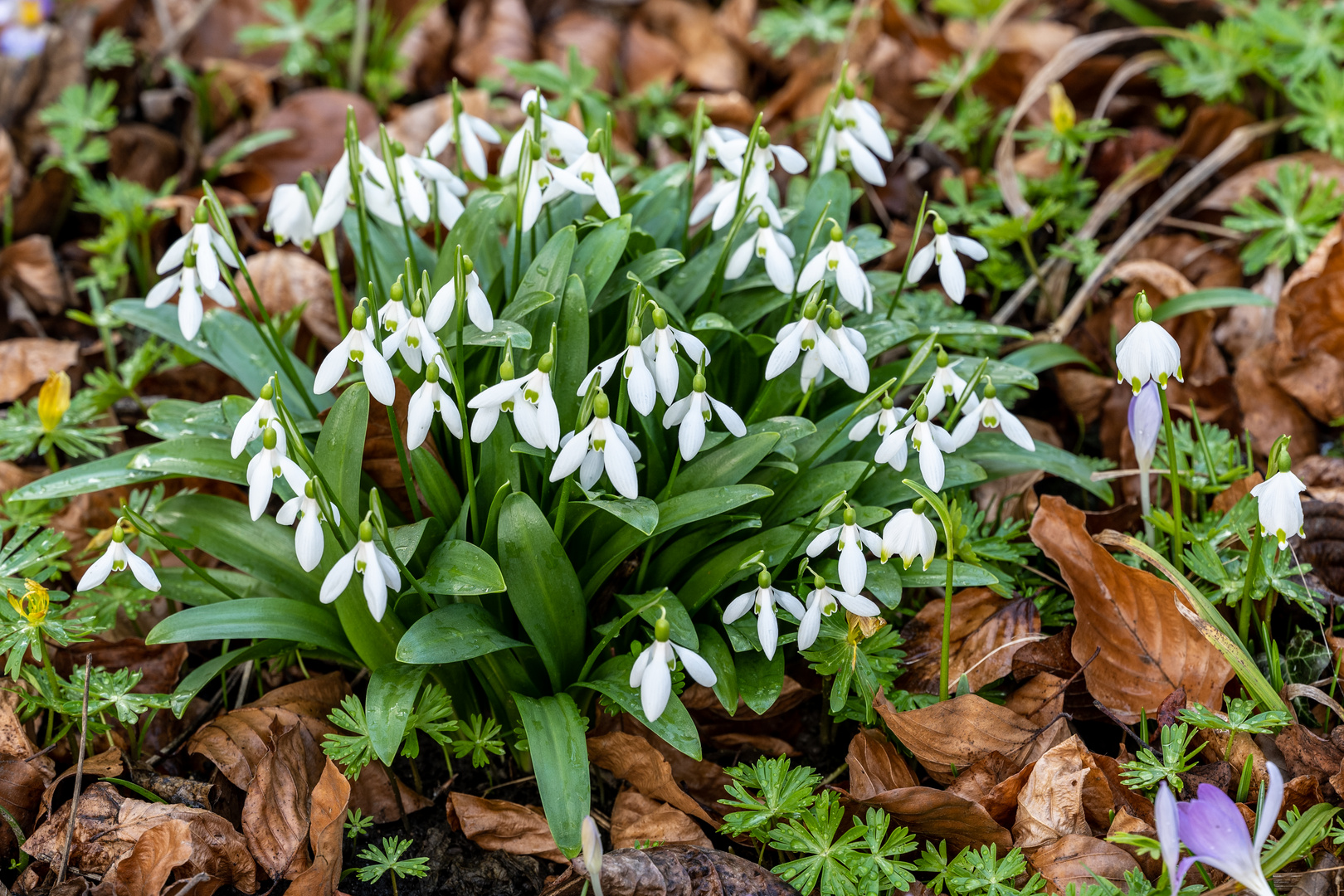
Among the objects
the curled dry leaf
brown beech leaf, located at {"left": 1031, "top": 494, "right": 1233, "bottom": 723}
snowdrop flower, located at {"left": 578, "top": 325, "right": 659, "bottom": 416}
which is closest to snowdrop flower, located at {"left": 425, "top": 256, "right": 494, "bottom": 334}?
snowdrop flower, located at {"left": 578, "top": 325, "right": 659, "bottom": 416}

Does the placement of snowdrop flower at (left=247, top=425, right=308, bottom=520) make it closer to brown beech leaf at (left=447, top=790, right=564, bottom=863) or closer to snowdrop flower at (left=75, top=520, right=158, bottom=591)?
snowdrop flower at (left=75, top=520, right=158, bottom=591)

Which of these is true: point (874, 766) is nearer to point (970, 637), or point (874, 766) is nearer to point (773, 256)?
point (970, 637)

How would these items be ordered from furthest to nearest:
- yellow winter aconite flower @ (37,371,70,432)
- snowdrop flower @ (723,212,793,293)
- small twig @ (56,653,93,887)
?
yellow winter aconite flower @ (37,371,70,432), snowdrop flower @ (723,212,793,293), small twig @ (56,653,93,887)

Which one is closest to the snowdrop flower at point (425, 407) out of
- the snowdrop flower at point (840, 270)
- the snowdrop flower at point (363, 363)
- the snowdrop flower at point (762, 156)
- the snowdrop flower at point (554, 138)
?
the snowdrop flower at point (363, 363)

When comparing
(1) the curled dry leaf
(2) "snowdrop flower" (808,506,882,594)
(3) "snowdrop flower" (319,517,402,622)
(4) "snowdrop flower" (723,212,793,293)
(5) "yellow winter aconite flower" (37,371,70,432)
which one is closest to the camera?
(3) "snowdrop flower" (319,517,402,622)

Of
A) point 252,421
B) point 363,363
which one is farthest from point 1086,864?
point 252,421

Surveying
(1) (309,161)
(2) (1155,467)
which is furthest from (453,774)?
(1) (309,161)
